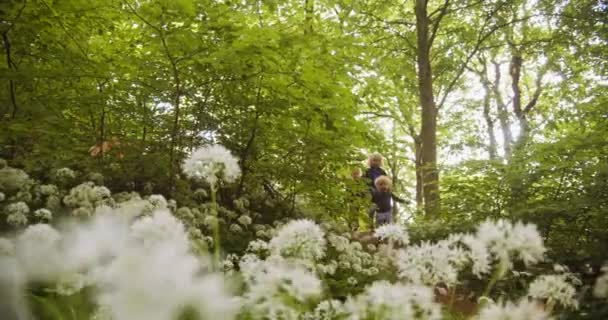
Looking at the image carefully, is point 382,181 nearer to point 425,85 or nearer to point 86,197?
point 425,85

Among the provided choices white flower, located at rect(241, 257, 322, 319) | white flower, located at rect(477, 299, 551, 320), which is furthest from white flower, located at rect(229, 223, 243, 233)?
white flower, located at rect(477, 299, 551, 320)

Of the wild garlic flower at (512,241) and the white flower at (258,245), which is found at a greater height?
the white flower at (258,245)

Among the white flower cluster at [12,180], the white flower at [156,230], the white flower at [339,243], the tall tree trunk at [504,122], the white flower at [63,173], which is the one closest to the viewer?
the white flower at [156,230]

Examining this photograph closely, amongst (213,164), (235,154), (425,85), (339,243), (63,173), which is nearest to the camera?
(213,164)

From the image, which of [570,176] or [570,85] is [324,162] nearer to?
[570,176]

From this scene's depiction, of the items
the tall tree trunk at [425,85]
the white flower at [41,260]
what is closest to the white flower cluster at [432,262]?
the white flower at [41,260]

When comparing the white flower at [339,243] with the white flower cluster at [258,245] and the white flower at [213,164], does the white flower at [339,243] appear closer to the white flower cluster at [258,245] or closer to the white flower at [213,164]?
the white flower cluster at [258,245]

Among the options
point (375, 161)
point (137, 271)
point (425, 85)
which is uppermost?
point (425, 85)

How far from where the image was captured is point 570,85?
1043cm

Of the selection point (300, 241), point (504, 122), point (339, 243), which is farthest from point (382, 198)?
point (300, 241)

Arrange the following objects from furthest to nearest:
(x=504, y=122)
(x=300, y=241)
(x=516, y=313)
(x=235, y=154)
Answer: (x=504, y=122)
(x=235, y=154)
(x=300, y=241)
(x=516, y=313)

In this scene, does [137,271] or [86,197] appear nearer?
[137,271]

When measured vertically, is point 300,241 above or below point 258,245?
below

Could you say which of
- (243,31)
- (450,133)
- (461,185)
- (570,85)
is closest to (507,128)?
(570,85)
